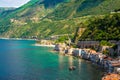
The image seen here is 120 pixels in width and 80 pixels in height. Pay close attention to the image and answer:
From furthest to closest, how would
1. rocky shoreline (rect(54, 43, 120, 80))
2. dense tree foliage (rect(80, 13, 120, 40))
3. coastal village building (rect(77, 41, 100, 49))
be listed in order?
coastal village building (rect(77, 41, 100, 49)) < dense tree foliage (rect(80, 13, 120, 40)) < rocky shoreline (rect(54, 43, 120, 80))

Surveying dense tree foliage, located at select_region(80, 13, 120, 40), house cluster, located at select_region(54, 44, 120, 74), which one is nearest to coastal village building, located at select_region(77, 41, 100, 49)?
dense tree foliage, located at select_region(80, 13, 120, 40)

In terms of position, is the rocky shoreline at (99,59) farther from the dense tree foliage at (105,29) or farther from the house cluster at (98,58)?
the dense tree foliage at (105,29)

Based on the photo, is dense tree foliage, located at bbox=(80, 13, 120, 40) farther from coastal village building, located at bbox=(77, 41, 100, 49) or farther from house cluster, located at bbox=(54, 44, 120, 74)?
house cluster, located at bbox=(54, 44, 120, 74)

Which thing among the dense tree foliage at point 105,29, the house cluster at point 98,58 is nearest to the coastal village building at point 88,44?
the dense tree foliage at point 105,29

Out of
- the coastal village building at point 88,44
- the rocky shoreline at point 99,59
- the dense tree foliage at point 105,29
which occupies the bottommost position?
the rocky shoreline at point 99,59

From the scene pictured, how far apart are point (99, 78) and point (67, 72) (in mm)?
13729

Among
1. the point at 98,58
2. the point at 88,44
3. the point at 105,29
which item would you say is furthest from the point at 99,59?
the point at 88,44

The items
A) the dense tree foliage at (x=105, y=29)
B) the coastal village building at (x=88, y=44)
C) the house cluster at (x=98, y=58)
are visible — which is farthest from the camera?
the coastal village building at (x=88, y=44)

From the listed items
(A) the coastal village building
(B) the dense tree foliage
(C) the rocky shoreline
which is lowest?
(C) the rocky shoreline

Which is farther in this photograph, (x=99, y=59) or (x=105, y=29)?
(x=105, y=29)

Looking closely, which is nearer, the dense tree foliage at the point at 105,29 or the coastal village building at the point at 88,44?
the dense tree foliage at the point at 105,29

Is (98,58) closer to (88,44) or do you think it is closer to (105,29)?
(105,29)

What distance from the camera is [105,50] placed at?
128125 mm

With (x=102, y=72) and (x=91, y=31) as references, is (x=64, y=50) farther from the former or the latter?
(x=102, y=72)
